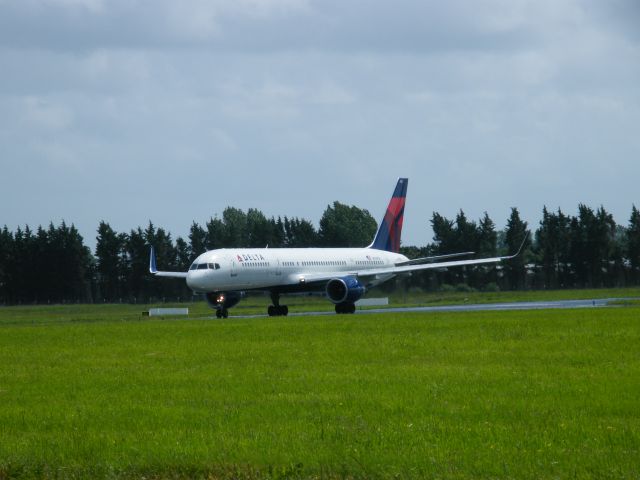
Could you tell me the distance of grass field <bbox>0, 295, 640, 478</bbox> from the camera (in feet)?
43.3

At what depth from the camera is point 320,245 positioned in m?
133

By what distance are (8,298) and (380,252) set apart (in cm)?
6045

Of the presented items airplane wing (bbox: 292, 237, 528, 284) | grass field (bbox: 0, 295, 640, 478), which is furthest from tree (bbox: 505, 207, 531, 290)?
grass field (bbox: 0, 295, 640, 478)

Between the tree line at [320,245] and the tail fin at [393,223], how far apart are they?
38084mm

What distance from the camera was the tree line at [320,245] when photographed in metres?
120

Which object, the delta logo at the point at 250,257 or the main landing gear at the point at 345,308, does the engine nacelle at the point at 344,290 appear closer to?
the main landing gear at the point at 345,308

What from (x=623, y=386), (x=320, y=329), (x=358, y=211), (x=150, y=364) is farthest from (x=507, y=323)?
(x=358, y=211)

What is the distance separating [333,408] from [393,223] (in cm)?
5829

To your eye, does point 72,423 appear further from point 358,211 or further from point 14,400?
point 358,211

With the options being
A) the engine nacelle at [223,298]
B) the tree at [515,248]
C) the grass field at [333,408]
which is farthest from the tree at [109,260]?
the grass field at [333,408]

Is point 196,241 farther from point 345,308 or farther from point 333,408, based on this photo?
point 333,408

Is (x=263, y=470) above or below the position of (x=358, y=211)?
below

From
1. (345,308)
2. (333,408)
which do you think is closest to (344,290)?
(345,308)

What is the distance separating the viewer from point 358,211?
516 ft
